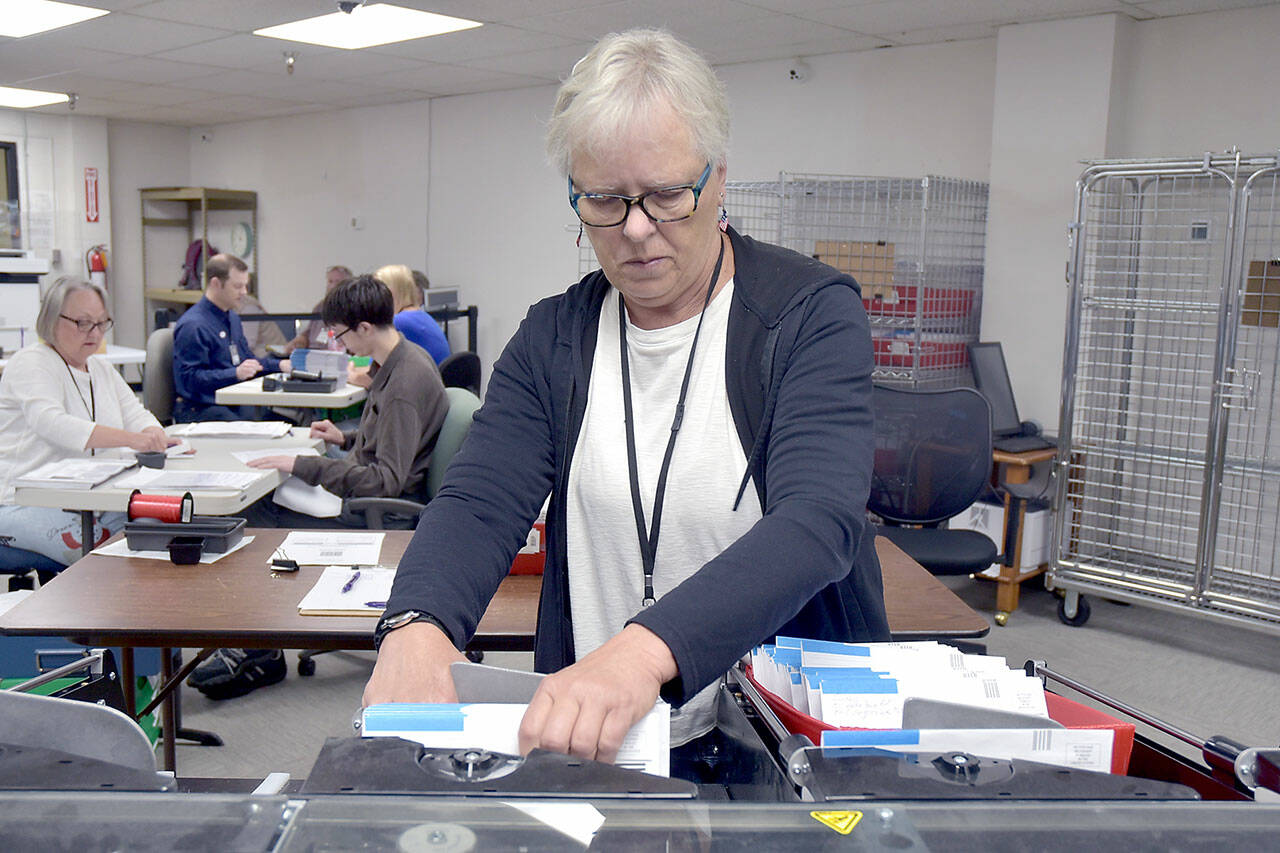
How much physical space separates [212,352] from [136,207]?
18.3 feet

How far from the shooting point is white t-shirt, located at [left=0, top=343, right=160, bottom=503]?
3.52 meters

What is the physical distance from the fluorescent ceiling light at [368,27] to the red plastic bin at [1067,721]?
186 inches

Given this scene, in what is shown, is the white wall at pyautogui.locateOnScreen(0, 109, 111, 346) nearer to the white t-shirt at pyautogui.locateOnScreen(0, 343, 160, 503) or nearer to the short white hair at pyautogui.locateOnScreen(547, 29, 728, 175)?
the white t-shirt at pyautogui.locateOnScreen(0, 343, 160, 503)

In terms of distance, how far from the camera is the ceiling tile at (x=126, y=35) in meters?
5.42

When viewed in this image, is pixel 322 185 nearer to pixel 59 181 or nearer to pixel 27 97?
pixel 27 97

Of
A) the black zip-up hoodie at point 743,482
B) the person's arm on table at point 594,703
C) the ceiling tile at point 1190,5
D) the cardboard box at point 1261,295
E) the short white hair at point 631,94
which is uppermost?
the ceiling tile at point 1190,5

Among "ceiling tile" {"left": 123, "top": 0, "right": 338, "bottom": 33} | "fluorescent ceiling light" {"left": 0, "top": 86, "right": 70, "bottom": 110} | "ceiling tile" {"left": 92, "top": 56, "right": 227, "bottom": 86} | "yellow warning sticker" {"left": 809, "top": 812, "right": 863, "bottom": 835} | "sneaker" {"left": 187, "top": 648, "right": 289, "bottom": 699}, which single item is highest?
"fluorescent ceiling light" {"left": 0, "top": 86, "right": 70, "bottom": 110}

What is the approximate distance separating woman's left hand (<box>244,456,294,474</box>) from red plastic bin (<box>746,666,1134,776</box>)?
8.92 feet

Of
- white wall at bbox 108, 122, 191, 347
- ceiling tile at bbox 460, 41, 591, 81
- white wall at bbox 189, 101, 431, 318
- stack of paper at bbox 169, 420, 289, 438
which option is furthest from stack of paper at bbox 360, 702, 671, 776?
white wall at bbox 108, 122, 191, 347

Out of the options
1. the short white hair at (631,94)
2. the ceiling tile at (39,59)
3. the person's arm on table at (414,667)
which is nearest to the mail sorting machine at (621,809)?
the person's arm on table at (414,667)

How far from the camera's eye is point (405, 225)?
8.48 meters

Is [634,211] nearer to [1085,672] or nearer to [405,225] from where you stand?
[1085,672]

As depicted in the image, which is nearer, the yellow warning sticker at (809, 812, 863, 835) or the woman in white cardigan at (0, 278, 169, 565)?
the yellow warning sticker at (809, 812, 863, 835)

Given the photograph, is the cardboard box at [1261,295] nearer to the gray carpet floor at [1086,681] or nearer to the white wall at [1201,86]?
the white wall at [1201,86]
